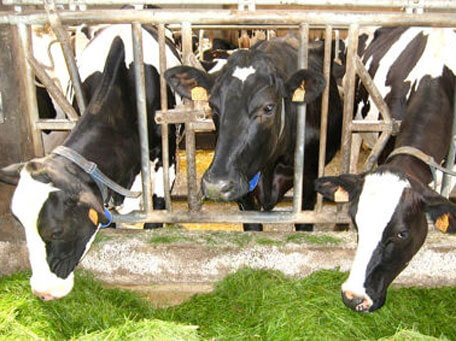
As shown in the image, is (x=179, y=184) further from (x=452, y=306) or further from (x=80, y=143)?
(x=452, y=306)

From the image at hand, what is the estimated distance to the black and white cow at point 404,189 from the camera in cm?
239

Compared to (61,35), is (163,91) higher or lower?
lower

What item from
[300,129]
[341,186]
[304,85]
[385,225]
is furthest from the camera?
[300,129]

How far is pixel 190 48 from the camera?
3.13 meters

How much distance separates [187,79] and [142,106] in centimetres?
37

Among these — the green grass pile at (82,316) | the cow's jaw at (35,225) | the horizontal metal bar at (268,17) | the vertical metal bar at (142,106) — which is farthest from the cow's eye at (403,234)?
the cow's jaw at (35,225)

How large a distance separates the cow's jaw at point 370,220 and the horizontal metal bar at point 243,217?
85 centimetres

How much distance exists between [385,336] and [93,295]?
1878 millimetres

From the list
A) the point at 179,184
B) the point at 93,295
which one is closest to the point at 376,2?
the point at 93,295

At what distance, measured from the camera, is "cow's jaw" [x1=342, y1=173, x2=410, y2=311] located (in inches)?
93.1

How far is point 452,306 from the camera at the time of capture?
3.04 meters

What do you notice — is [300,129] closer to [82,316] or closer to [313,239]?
[313,239]

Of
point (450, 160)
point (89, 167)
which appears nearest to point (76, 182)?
point (89, 167)

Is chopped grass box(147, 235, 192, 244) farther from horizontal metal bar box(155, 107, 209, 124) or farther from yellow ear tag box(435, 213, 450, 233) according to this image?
yellow ear tag box(435, 213, 450, 233)
